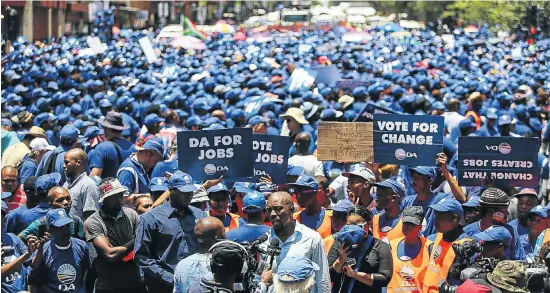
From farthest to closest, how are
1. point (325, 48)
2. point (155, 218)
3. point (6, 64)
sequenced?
point (325, 48), point (6, 64), point (155, 218)

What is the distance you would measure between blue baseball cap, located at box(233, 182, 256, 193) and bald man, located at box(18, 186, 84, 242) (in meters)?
1.37

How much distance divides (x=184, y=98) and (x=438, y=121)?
7.08m

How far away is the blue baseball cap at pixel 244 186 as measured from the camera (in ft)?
29.8

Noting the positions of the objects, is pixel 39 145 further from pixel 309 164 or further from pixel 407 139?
pixel 407 139

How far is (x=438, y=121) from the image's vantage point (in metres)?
9.88

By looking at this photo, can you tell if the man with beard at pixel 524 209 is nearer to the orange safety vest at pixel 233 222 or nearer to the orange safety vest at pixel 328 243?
the orange safety vest at pixel 328 243

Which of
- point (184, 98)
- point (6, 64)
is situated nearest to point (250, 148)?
point (184, 98)

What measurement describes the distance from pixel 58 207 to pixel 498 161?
3512 mm

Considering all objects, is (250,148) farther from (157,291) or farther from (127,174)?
(157,291)

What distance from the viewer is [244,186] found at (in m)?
9.27

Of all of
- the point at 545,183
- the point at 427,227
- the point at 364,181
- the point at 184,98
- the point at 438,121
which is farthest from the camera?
the point at 184,98

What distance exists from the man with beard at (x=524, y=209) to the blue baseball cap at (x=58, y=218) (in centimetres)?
316

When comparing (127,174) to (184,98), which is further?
(184,98)

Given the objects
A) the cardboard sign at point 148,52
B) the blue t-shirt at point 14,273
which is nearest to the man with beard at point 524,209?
the blue t-shirt at point 14,273
